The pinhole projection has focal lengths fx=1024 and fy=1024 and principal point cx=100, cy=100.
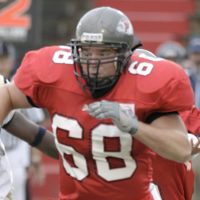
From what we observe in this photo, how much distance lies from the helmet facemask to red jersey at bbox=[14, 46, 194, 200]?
0.04 m

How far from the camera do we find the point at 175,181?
15.9ft

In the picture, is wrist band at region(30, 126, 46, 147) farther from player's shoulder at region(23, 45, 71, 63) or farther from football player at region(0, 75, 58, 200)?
player's shoulder at region(23, 45, 71, 63)

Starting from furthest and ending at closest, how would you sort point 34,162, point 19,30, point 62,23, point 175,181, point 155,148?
point 62,23 < point 19,30 < point 34,162 < point 175,181 < point 155,148

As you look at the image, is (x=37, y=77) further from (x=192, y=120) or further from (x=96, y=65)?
(x=192, y=120)

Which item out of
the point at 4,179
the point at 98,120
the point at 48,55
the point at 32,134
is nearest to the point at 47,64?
the point at 48,55

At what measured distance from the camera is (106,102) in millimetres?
3904

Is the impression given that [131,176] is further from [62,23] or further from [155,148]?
[62,23]

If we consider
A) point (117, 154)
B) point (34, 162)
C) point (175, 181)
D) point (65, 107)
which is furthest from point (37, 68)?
point (34, 162)

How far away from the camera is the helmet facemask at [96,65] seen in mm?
4023

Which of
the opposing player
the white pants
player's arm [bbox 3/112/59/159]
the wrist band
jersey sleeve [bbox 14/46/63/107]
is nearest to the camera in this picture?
the opposing player

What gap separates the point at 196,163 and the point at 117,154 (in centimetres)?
246

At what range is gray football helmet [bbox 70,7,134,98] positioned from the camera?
4051 mm

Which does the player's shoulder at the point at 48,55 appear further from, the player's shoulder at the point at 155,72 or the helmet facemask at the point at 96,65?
the player's shoulder at the point at 155,72

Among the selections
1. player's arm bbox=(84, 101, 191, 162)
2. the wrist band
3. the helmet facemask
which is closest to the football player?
the wrist band
